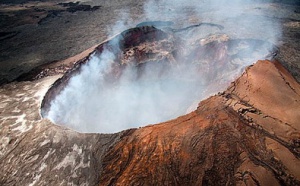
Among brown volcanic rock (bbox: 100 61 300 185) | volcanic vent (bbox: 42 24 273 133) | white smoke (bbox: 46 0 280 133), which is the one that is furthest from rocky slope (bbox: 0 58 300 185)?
volcanic vent (bbox: 42 24 273 133)

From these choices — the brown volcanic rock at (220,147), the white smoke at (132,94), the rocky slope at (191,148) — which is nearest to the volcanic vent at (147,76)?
the white smoke at (132,94)

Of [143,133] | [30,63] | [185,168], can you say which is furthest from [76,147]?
[30,63]

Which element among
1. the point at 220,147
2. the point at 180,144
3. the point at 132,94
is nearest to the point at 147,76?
the point at 132,94

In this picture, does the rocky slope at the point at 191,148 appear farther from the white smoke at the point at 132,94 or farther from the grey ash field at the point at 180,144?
the white smoke at the point at 132,94

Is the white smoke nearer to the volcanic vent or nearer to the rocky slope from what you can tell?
the volcanic vent

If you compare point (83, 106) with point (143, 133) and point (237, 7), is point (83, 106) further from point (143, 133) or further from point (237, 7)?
point (237, 7)

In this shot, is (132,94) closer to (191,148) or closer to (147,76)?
(147,76)

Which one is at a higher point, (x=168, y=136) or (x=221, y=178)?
(x=168, y=136)
